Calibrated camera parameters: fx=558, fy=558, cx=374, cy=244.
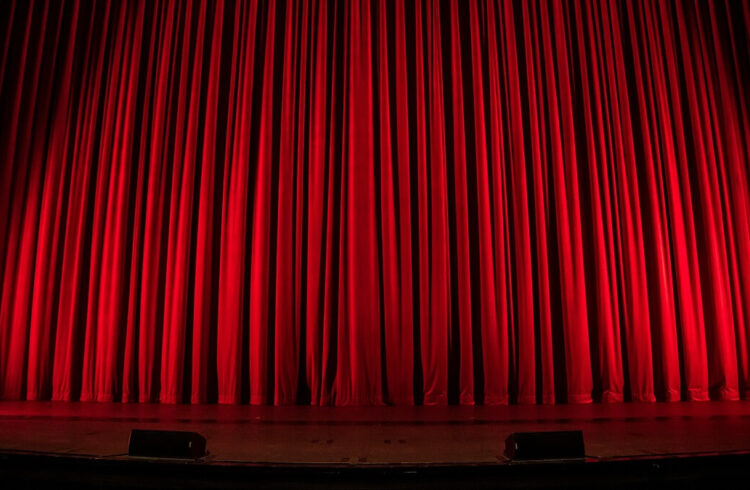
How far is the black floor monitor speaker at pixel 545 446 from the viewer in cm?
136

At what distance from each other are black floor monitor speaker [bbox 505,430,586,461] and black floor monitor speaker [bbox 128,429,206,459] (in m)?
0.78

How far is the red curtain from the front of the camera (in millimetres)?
3133

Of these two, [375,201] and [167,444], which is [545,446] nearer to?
[167,444]

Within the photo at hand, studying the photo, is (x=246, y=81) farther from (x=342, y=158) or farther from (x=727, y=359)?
(x=727, y=359)

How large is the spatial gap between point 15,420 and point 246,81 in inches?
90.0

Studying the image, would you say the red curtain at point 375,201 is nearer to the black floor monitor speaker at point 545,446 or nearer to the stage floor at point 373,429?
the stage floor at point 373,429

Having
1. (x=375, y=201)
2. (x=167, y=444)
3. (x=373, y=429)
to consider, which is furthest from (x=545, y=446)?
(x=375, y=201)

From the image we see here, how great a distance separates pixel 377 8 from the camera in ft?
12.1

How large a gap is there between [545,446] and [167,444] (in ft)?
3.09

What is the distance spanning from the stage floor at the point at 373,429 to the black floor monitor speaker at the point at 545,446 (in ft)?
0.16

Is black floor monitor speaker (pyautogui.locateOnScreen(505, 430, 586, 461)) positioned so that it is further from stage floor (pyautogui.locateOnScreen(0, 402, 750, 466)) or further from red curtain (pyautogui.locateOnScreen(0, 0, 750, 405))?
red curtain (pyautogui.locateOnScreen(0, 0, 750, 405))

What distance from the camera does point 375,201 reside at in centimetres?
341

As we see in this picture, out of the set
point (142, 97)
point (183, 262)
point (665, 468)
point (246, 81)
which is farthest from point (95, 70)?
point (665, 468)

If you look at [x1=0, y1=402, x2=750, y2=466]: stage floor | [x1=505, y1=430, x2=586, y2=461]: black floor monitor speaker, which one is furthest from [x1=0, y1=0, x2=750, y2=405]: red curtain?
[x1=505, y1=430, x2=586, y2=461]: black floor monitor speaker
